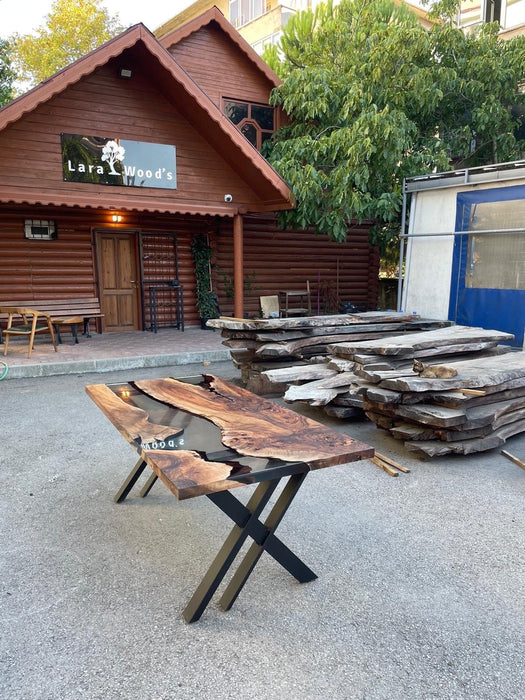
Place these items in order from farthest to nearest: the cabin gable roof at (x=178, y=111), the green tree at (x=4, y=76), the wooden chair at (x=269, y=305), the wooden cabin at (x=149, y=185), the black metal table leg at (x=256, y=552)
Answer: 1. the green tree at (x=4, y=76)
2. the wooden chair at (x=269, y=305)
3. the wooden cabin at (x=149, y=185)
4. the cabin gable roof at (x=178, y=111)
5. the black metal table leg at (x=256, y=552)

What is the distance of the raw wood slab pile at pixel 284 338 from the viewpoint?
6754 mm

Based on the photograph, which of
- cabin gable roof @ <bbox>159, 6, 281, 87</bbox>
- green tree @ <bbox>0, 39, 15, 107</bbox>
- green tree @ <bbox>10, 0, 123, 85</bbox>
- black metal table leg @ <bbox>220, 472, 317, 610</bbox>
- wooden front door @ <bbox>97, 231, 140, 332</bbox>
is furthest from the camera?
green tree @ <bbox>10, 0, 123, 85</bbox>

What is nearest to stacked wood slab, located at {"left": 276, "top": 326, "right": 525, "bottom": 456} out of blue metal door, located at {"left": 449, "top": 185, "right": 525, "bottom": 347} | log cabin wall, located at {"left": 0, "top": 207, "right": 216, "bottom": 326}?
blue metal door, located at {"left": 449, "top": 185, "right": 525, "bottom": 347}

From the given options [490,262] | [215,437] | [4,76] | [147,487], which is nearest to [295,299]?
[490,262]

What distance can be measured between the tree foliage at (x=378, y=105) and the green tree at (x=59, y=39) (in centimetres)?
2054

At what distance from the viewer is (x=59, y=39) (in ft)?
92.2

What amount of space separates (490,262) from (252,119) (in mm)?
7093

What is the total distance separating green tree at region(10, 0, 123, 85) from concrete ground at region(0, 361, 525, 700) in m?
30.4

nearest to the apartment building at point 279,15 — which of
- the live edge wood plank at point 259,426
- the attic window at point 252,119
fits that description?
the attic window at point 252,119

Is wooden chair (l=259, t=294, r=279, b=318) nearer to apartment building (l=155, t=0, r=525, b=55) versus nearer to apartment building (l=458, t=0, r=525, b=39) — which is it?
apartment building (l=155, t=0, r=525, b=55)

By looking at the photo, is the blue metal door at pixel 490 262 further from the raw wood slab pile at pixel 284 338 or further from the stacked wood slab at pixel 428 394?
the stacked wood slab at pixel 428 394

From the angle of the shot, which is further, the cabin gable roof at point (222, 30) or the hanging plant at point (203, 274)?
the hanging plant at point (203, 274)

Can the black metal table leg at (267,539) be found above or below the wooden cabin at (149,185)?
below

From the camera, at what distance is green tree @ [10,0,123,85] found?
27891mm
